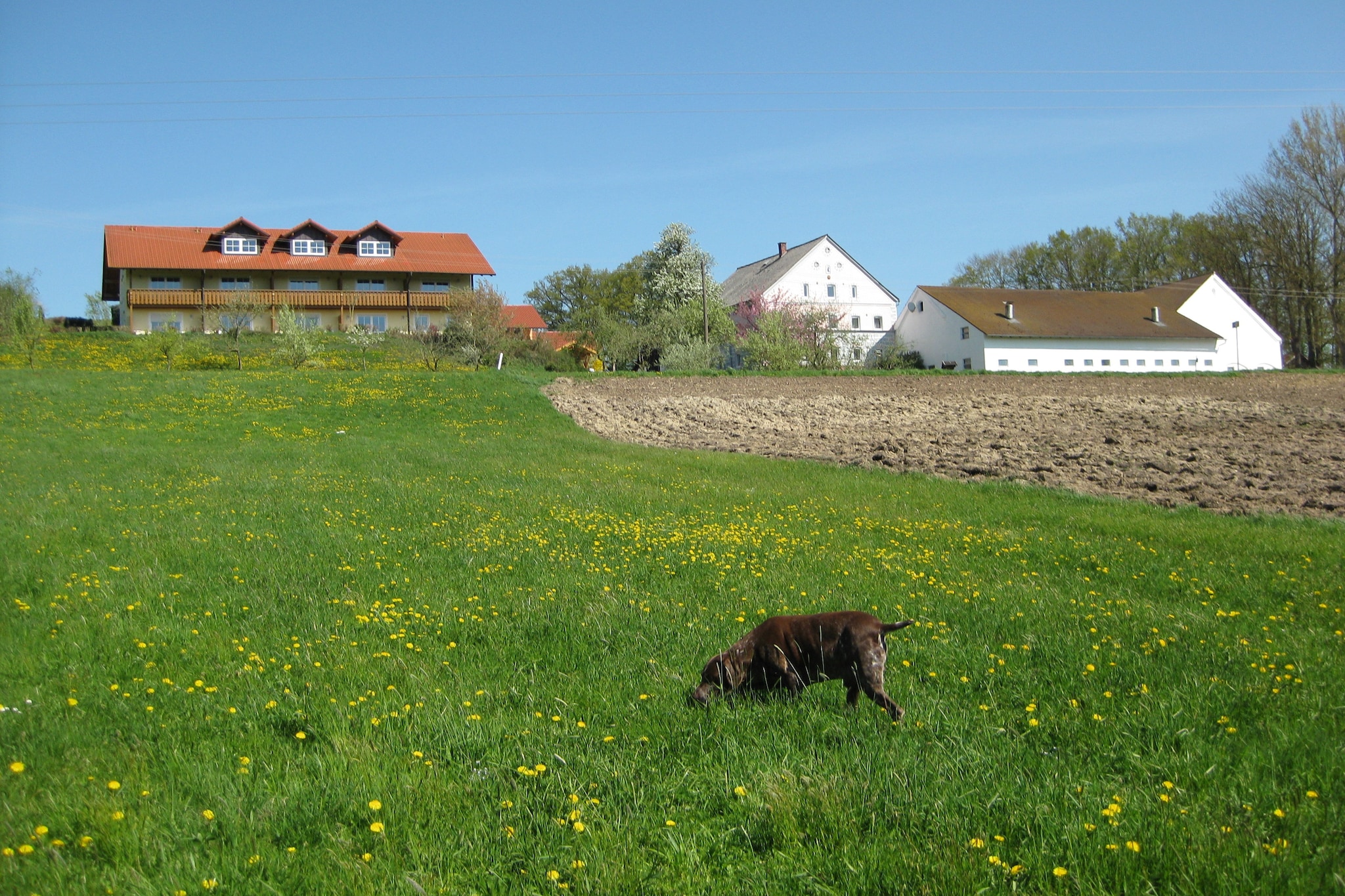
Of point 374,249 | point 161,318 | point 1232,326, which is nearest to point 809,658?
point 161,318

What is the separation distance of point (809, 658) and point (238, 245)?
219 ft

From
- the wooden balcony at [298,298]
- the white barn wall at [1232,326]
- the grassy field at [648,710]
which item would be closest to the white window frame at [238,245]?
the wooden balcony at [298,298]

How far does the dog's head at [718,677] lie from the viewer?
16.1 ft

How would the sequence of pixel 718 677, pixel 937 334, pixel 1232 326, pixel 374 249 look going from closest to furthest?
pixel 718 677
pixel 937 334
pixel 374 249
pixel 1232 326

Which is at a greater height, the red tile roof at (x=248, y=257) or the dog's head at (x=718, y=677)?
the red tile roof at (x=248, y=257)

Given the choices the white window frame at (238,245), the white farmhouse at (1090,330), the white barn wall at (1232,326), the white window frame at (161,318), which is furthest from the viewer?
the white barn wall at (1232,326)

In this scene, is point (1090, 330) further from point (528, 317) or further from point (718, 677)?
point (718, 677)

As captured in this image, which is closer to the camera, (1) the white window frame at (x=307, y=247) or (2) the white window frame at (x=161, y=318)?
(2) the white window frame at (x=161, y=318)

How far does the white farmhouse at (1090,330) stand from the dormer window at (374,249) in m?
39.5

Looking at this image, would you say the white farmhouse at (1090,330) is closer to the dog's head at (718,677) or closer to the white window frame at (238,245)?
the white window frame at (238,245)

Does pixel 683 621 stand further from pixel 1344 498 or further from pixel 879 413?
pixel 879 413

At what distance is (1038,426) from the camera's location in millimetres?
21656


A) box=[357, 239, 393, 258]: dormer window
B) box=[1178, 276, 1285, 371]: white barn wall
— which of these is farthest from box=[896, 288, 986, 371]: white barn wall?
box=[357, 239, 393, 258]: dormer window

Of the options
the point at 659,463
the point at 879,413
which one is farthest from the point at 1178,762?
the point at 879,413
